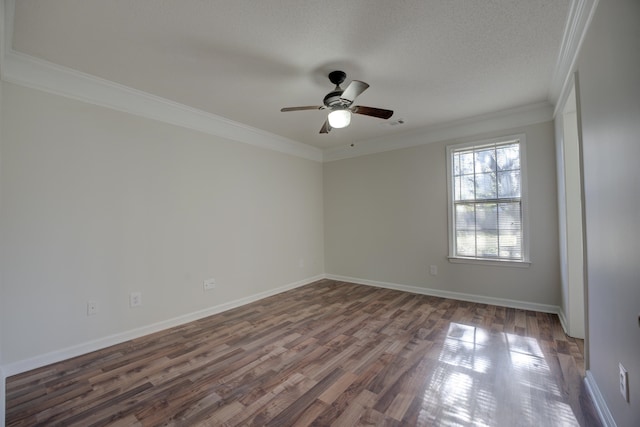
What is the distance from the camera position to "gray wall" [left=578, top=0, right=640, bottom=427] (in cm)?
119

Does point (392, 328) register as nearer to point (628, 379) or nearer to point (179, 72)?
point (628, 379)

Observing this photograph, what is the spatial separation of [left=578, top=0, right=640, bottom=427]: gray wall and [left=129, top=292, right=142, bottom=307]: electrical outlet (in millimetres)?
3681

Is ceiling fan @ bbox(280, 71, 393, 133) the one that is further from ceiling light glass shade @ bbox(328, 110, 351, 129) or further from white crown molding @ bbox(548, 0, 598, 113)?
white crown molding @ bbox(548, 0, 598, 113)

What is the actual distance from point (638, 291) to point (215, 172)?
3.78 meters

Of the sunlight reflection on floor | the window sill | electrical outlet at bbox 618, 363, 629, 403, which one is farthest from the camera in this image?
the window sill

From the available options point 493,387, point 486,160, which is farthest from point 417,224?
point 493,387

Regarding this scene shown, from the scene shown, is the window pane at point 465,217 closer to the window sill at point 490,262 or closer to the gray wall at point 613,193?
the window sill at point 490,262

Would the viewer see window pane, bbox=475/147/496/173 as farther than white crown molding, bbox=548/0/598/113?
Yes

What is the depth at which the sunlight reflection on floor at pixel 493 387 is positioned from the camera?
64.9 inches

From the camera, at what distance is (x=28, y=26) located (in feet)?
6.17

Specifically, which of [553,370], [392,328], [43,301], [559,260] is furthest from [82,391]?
[559,260]

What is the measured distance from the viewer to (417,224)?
4324 millimetres

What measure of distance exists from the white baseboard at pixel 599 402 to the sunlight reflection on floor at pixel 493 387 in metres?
0.14

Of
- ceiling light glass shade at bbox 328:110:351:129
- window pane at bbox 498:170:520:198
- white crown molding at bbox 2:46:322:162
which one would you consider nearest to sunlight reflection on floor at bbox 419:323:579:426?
window pane at bbox 498:170:520:198
